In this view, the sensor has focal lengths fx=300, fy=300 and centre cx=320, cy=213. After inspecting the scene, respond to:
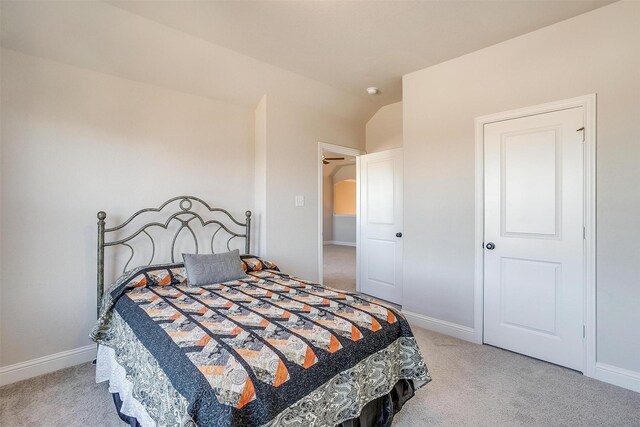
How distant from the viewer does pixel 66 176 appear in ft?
7.78

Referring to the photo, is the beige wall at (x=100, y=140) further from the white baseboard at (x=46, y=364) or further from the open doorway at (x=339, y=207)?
the open doorway at (x=339, y=207)

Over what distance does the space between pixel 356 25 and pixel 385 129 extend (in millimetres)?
2001

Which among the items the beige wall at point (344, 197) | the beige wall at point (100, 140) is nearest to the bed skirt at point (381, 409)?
the beige wall at point (100, 140)

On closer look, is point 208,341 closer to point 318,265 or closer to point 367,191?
point 318,265

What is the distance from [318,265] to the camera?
149 inches

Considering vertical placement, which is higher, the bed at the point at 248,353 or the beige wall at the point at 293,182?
the beige wall at the point at 293,182

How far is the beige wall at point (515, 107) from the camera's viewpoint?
82.6 inches

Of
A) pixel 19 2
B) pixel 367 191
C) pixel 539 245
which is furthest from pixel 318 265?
pixel 19 2

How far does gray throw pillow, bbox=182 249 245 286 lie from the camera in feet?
7.82

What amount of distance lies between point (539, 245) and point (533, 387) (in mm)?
1076

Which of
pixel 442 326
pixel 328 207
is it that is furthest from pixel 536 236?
pixel 328 207

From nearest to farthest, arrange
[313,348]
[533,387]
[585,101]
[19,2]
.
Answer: [313,348] → [19,2] → [533,387] → [585,101]

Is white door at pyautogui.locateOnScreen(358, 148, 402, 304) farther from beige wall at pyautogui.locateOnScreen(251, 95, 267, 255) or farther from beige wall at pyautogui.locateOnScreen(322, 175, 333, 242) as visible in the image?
beige wall at pyautogui.locateOnScreen(322, 175, 333, 242)

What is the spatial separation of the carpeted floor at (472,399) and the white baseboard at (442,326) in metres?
0.40
